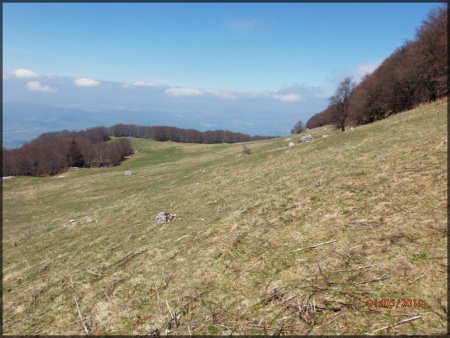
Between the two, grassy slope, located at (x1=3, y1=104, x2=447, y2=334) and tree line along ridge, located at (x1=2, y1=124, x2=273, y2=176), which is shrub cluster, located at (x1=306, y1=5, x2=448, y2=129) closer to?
grassy slope, located at (x1=3, y1=104, x2=447, y2=334)

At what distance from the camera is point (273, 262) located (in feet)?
37.6

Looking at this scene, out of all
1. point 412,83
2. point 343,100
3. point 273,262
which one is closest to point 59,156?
point 343,100

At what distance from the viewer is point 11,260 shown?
22469 millimetres

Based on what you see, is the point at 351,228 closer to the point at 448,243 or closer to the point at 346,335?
the point at 448,243

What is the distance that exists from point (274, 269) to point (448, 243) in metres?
5.49

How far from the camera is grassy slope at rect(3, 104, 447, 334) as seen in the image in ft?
28.6

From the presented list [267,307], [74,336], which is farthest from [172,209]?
[267,307]

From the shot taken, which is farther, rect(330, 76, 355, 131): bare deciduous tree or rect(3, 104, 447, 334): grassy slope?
rect(330, 76, 355, 131): bare deciduous tree
